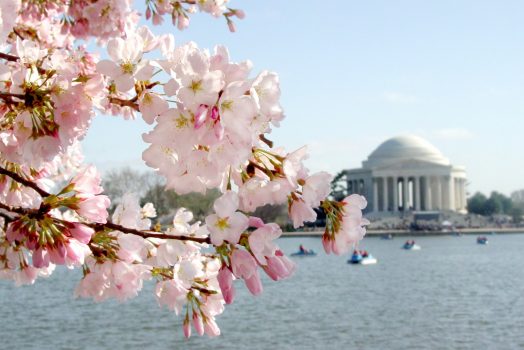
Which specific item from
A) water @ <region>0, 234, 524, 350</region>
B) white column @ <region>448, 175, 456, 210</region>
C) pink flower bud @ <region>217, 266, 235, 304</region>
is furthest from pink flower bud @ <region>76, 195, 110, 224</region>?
white column @ <region>448, 175, 456, 210</region>

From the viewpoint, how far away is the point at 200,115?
1533mm

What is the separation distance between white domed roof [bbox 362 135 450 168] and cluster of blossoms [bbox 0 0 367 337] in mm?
99937

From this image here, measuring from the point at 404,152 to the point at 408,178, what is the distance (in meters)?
3.59

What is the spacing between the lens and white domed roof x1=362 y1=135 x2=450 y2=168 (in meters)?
102

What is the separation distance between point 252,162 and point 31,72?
25.3 inches

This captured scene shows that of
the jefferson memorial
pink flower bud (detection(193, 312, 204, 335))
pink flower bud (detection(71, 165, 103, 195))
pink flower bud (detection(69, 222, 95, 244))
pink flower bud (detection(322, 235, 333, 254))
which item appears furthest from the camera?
the jefferson memorial

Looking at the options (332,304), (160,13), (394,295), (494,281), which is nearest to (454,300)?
(394,295)

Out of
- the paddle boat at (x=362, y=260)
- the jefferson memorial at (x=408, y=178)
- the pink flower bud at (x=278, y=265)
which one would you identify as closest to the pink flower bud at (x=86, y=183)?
the pink flower bud at (x=278, y=265)

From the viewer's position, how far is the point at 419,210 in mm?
102500

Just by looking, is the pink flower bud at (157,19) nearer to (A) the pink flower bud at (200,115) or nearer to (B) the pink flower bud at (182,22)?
(B) the pink flower bud at (182,22)

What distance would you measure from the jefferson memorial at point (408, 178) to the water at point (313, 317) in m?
65.5

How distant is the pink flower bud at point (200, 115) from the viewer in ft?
5.02

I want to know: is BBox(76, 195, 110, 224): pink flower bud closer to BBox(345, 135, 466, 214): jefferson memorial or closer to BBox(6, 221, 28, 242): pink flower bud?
BBox(6, 221, 28, 242): pink flower bud

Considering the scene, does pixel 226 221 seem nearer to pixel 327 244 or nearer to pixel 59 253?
pixel 327 244
